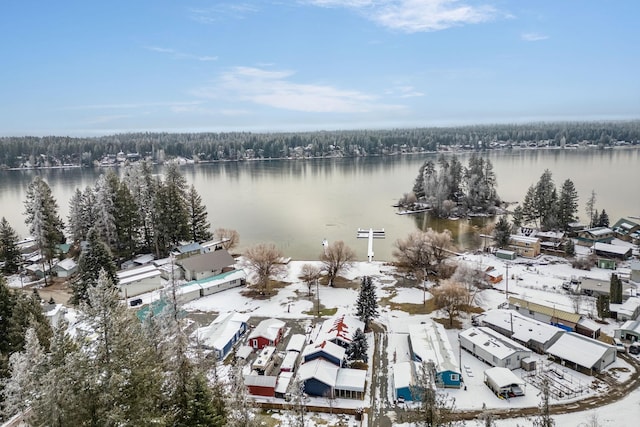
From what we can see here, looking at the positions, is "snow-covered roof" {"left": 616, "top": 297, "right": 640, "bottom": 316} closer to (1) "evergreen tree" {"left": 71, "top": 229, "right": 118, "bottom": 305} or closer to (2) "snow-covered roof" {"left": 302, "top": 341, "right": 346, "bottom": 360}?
(2) "snow-covered roof" {"left": 302, "top": 341, "right": 346, "bottom": 360}

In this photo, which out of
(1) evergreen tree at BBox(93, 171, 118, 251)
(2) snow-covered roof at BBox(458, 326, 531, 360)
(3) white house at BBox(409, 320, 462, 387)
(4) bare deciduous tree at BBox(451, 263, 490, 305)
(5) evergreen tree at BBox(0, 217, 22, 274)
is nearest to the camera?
(3) white house at BBox(409, 320, 462, 387)

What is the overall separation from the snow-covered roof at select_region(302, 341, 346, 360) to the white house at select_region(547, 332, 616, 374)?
9.16 m

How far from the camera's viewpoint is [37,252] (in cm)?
3412

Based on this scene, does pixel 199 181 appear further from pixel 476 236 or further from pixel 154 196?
pixel 476 236

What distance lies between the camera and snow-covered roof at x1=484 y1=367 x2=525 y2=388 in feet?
50.6

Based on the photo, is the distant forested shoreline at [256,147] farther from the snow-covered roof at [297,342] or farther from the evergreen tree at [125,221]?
the snow-covered roof at [297,342]

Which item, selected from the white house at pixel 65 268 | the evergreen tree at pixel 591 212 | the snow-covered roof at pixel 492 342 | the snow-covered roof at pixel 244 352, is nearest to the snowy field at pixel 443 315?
the snow-covered roof at pixel 492 342

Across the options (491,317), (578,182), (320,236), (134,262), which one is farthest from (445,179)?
(134,262)

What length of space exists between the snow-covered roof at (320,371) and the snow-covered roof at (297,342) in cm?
183

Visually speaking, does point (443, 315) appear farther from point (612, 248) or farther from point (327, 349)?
point (612, 248)

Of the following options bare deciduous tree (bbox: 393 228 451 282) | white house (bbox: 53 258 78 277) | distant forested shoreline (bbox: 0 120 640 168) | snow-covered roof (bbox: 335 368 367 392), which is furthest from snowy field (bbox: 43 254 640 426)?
distant forested shoreline (bbox: 0 120 640 168)

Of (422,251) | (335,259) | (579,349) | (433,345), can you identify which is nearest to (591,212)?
(422,251)

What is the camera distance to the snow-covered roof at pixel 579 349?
16.7m

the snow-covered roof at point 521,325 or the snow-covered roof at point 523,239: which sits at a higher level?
the snow-covered roof at point 523,239
